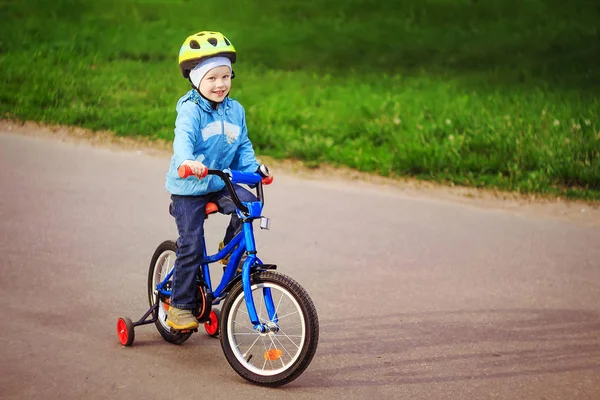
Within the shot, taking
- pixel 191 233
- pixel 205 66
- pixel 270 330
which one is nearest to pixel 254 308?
pixel 270 330

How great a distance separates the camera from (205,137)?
5.07 meters

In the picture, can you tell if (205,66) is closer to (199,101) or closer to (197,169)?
(199,101)

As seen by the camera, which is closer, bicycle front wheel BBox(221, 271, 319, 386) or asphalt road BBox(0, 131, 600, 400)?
bicycle front wheel BBox(221, 271, 319, 386)

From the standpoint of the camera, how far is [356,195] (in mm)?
9039

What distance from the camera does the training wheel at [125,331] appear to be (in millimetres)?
5434

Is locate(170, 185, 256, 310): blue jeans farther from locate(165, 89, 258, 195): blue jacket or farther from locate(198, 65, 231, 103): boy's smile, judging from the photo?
locate(198, 65, 231, 103): boy's smile

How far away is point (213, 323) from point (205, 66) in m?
1.37

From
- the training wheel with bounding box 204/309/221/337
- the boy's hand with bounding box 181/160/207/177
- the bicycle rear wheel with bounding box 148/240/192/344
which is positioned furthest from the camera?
the bicycle rear wheel with bounding box 148/240/192/344

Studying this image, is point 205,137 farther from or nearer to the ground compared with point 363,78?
nearer to the ground

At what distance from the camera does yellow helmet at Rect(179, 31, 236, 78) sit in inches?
196

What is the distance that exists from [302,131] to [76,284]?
5.07 metres

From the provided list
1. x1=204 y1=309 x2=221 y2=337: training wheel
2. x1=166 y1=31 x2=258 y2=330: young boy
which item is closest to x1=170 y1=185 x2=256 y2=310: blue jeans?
x1=166 y1=31 x2=258 y2=330: young boy

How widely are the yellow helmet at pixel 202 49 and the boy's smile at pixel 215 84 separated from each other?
0.08 metres

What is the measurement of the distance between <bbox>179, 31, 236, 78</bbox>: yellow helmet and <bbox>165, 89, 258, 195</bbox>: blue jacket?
6.7 inches
